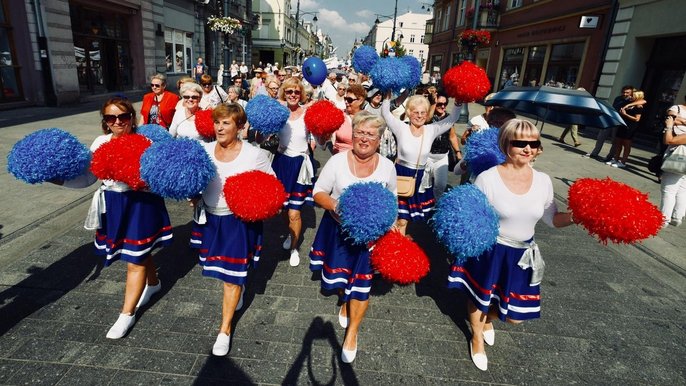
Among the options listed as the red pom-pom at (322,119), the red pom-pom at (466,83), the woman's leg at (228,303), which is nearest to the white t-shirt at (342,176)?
the woman's leg at (228,303)

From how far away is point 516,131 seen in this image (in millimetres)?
2523

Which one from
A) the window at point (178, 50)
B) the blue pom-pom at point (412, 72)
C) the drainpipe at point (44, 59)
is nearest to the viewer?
the blue pom-pom at point (412, 72)

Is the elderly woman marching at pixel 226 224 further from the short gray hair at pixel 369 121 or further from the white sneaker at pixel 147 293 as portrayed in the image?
the white sneaker at pixel 147 293

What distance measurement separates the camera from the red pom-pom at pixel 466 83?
3656mm

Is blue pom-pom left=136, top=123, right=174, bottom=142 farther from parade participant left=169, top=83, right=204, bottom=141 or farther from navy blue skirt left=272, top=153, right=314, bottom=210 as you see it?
A: navy blue skirt left=272, top=153, right=314, bottom=210

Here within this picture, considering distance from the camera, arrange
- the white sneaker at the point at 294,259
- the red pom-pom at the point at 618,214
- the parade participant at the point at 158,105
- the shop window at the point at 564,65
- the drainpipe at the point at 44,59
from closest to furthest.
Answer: the red pom-pom at the point at 618,214 < the white sneaker at the point at 294,259 < the parade participant at the point at 158,105 < the drainpipe at the point at 44,59 < the shop window at the point at 564,65

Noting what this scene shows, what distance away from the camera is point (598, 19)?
1419cm

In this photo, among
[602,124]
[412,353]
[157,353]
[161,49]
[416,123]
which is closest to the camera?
[157,353]

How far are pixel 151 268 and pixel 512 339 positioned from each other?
3307mm

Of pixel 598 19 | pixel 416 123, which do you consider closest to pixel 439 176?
pixel 416 123

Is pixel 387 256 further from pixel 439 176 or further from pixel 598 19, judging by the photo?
pixel 598 19

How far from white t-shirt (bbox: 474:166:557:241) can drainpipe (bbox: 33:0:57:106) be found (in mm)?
15605

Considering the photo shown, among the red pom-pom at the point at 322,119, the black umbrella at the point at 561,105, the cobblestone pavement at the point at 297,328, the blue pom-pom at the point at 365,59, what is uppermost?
the blue pom-pom at the point at 365,59

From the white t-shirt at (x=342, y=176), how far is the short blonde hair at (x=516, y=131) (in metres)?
0.84
